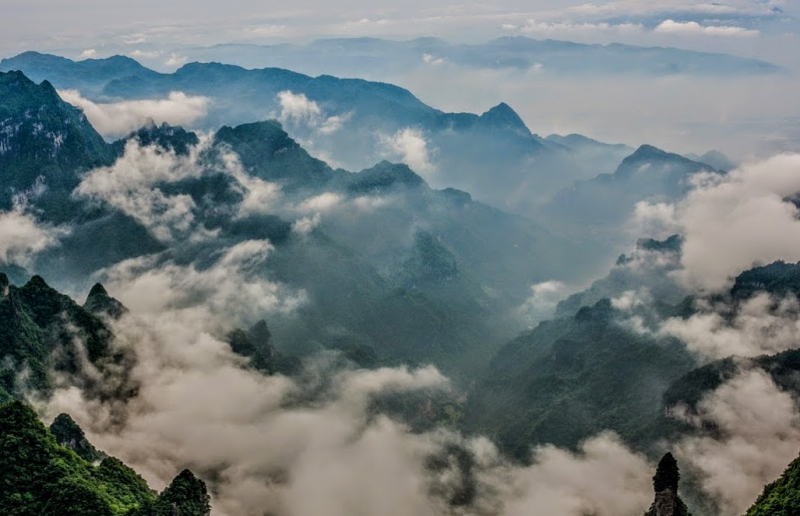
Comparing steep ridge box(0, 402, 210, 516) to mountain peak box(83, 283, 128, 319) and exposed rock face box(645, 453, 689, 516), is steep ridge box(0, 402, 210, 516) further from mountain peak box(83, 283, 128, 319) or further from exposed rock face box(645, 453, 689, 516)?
mountain peak box(83, 283, 128, 319)

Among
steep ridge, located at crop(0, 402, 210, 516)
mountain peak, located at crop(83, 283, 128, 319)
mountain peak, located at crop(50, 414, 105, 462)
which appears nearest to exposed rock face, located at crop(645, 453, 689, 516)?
steep ridge, located at crop(0, 402, 210, 516)

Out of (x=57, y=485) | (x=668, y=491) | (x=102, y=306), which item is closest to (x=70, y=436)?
(x=57, y=485)

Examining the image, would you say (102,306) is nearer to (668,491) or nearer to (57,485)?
(57,485)

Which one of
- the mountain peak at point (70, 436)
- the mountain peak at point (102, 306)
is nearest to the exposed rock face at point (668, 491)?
the mountain peak at point (70, 436)

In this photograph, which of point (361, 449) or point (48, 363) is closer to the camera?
point (48, 363)

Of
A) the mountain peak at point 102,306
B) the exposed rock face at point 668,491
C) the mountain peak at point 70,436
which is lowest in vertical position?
the exposed rock face at point 668,491

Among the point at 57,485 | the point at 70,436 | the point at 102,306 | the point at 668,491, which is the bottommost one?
the point at 668,491

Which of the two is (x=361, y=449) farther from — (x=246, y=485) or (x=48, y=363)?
(x=48, y=363)

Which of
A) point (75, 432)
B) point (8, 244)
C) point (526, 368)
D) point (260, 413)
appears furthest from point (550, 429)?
point (8, 244)

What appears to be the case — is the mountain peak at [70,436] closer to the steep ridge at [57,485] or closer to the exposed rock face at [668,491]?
the steep ridge at [57,485]

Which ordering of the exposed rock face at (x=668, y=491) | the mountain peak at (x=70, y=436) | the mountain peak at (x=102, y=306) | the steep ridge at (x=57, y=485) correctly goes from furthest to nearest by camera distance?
1. the mountain peak at (x=102, y=306)
2. the mountain peak at (x=70, y=436)
3. the exposed rock face at (x=668, y=491)
4. the steep ridge at (x=57, y=485)

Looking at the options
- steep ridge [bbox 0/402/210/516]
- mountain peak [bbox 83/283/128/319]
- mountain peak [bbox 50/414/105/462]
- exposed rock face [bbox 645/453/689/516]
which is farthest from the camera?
mountain peak [bbox 83/283/128/319]
